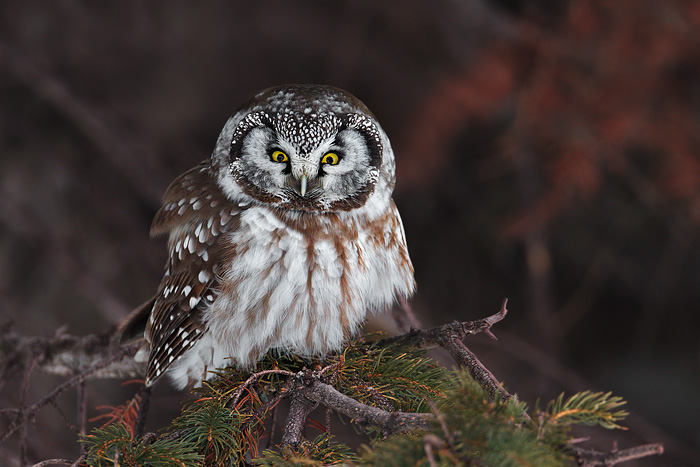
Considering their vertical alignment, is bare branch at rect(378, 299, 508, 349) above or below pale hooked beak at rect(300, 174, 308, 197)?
below

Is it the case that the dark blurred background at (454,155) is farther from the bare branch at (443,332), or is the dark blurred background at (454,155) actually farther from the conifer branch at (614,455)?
the conifer branch at (614,455)

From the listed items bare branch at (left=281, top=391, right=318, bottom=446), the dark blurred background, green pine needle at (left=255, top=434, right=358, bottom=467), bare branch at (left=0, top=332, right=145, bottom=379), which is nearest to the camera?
green pine needle at (left=255, top=434, right=358, bottom=467)

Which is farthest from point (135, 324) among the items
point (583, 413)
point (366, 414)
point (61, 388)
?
point (583, 413)

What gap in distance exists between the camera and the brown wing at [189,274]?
1681 mm

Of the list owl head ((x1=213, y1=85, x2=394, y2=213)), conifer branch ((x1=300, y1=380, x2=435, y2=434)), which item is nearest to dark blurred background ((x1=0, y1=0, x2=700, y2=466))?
owl head ((x1=213, y1=85, x2=394, y2=213))

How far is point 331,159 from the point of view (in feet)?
5.32

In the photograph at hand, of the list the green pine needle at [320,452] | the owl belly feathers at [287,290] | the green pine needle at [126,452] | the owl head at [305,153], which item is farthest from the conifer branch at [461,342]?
the green pine needle at [126,452]

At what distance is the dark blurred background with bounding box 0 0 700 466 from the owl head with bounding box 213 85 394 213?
4.26 ft

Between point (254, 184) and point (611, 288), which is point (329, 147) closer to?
point (254, 184)

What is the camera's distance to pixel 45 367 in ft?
7.18

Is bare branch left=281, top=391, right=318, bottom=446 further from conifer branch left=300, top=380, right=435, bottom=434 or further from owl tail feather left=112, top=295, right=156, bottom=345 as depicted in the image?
owl tail feather left=112, top=295, right=156, bottom=345

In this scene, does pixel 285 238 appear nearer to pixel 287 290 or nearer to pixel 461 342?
pixel 287 290

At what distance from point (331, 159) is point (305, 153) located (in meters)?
0.10

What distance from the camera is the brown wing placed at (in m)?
1.68
